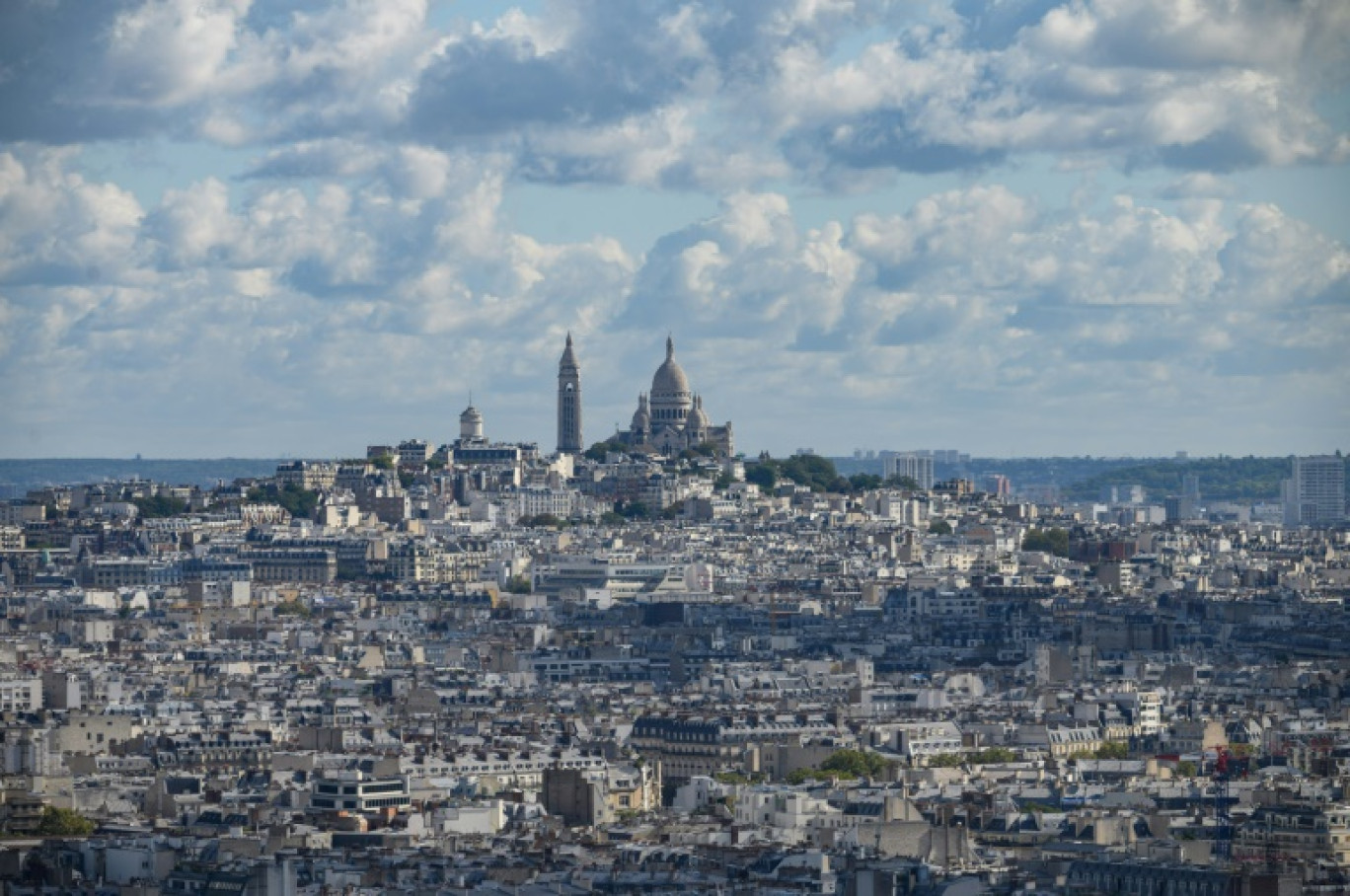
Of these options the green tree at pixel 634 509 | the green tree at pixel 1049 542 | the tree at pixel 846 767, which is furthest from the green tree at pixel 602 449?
the tree at pixel 846 767

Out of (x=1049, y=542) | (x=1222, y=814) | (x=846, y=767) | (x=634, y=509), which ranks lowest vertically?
(x=1222, y=814)

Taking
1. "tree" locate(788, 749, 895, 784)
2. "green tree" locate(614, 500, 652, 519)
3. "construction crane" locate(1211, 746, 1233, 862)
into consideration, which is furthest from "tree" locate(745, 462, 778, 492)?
"construction crane" locate(1211, 746, 1233, 862)

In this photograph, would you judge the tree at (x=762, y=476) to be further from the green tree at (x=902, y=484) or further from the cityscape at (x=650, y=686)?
the green tree at (x=902, y=484)

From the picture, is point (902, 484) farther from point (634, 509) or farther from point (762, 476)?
point (634, 509)

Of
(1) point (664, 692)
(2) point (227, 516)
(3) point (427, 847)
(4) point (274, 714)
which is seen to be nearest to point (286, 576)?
(2) point (227, 516)

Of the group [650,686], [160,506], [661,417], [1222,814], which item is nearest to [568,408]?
[661,417]

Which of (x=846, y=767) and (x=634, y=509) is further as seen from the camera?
(x=634, y=509)

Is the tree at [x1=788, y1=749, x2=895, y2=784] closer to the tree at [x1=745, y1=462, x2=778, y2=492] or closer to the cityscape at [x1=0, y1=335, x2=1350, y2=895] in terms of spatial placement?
the cityscape at [x1=0, y1=335, x2=1350, y2=895]
